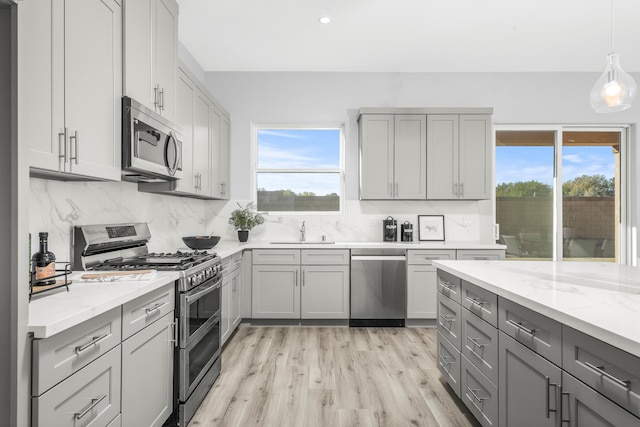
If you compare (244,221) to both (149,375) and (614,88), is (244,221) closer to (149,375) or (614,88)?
(149,375)

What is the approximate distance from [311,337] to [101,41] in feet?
9.84

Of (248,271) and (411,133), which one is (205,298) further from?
(411,133)

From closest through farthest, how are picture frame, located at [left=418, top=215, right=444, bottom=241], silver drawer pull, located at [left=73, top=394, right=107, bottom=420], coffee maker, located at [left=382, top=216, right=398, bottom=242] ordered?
silver drawer pull, located at [left=73, top=394, right=107, bottom=420]
coffee maker, located at [left=382, top=216, right=398, bottom=242]
picture frame, located at [left=418, top=215, right=444, bottom=241]

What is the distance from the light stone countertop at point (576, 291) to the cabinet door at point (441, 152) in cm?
206

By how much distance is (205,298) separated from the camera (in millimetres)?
2445

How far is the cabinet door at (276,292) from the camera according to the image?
4.01 meters

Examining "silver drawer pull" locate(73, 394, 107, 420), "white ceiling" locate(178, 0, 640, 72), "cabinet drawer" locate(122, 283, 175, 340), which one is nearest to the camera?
"silver drawer pull" locate(73, 394, 107, 420)

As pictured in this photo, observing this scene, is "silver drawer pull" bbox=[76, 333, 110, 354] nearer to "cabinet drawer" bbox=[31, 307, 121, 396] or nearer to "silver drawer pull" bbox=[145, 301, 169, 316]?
"cabinet drawer" bbox=[31, 307, 121, 396]

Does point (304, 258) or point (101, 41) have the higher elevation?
point (101, 41)

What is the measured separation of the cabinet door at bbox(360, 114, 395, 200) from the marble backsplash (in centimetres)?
34

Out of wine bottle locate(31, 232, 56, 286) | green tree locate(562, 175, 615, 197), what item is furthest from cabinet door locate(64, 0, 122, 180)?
green tree locate(562, 175, 615, 197)

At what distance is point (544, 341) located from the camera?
1401mm

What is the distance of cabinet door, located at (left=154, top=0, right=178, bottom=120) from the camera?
2373 mm

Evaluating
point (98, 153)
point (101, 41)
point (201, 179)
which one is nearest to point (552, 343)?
point (98, 153)
